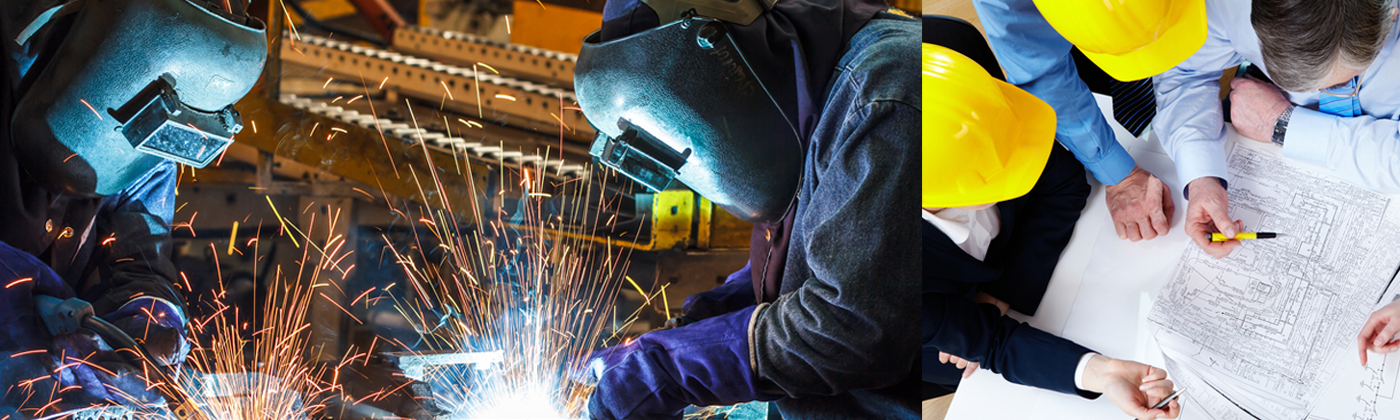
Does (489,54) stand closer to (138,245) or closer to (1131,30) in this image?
(138,245)

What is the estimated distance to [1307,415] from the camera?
1.04 metres

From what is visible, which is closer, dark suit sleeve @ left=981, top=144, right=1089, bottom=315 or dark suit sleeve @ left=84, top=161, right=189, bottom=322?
dark suit sleeve @ left=84, top=161, right=189, bottom=322

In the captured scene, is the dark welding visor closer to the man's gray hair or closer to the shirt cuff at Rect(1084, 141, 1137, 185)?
the shirt cuff at Rect(1084, 141, 1137, 185)

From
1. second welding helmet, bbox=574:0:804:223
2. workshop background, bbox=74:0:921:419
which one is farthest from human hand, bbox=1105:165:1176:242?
workshop background, bbox=74:0:921:419

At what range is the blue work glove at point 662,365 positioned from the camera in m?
0.98

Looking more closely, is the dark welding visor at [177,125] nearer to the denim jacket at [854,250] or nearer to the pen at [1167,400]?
the denim jacket at [854,250]

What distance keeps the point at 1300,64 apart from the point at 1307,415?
24.6 inches

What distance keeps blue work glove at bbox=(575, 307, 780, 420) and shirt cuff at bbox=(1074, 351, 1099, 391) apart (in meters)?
0.65

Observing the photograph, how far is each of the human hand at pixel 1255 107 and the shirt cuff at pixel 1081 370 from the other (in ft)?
1.61

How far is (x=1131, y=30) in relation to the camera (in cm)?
97

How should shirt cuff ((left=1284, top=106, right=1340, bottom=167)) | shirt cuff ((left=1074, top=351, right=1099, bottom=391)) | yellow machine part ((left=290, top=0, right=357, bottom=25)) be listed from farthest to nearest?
shirt cuff ((left=1074, top=351, right=1099, bottom=391)) < shirt cuff ((left=1284, top=106, right=1340, bottom=167)) < yellow machine part ((left=290, top=0, right=357, bottom=25))

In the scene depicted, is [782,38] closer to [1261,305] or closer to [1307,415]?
[1261,305]

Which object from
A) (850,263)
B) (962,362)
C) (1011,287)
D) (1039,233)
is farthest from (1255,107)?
(850,263)

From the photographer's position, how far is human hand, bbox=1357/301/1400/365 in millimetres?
979
